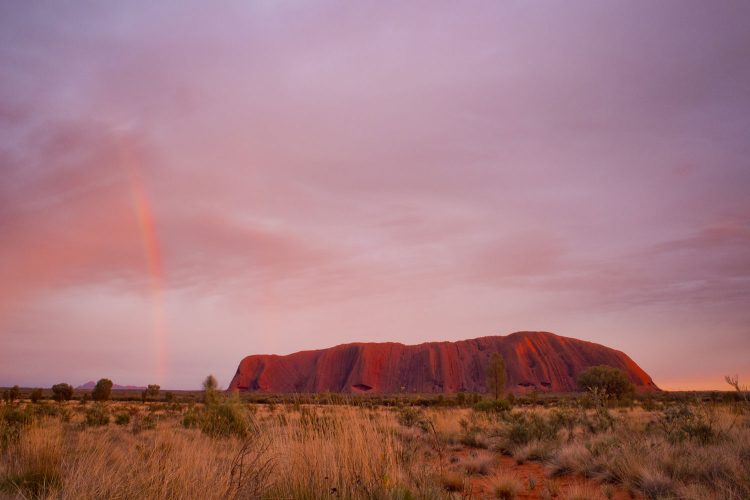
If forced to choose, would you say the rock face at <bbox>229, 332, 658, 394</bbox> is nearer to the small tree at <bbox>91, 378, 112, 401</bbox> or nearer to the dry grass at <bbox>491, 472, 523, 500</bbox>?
the small tree at <bbox>91, 378, 112, 401</bbox>

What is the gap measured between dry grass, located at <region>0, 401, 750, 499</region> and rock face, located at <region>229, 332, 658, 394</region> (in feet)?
328

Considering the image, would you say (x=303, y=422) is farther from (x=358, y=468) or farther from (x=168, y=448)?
(x=168, y=448)

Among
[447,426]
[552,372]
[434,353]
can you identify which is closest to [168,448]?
[447,426]

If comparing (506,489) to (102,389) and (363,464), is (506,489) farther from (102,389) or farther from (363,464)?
(102,389)

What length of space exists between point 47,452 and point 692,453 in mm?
10614

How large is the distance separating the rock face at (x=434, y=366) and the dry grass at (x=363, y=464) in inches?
3934

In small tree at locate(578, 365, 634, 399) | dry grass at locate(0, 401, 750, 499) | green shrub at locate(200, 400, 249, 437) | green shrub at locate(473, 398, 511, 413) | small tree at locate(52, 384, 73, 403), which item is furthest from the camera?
small tree at locate(52, 384, 73, 403)

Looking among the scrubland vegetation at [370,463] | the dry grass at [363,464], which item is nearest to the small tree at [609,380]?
the scrubland vegetation at [370,463]

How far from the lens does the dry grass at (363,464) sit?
4.29 m

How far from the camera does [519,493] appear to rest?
7.22m

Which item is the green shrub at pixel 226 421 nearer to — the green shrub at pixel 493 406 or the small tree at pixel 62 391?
the green shrub at pixel 493 406

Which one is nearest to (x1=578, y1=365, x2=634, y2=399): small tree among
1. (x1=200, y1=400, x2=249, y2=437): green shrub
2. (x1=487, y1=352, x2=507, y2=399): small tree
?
(x1=487, y1=352, x2=507, y2=399): small tree

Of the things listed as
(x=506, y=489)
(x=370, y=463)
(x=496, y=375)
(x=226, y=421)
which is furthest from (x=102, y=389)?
(x=370, y=463)

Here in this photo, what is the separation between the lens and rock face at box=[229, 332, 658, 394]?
11069 centimetres
